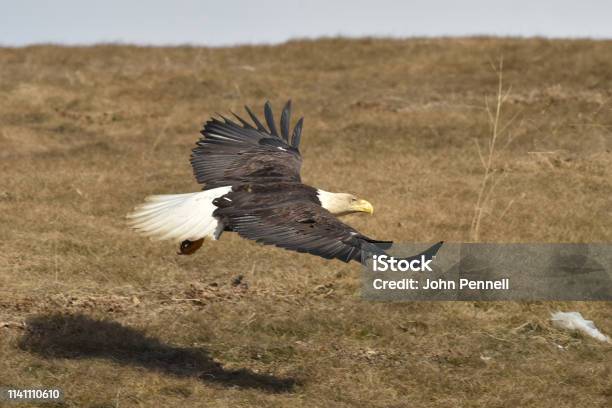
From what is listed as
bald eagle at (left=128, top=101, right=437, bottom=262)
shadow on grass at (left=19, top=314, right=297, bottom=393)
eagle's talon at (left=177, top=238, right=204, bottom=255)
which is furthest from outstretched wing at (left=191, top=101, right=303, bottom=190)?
shadow on grass at (left=19, top=314, right=297, bottom=393)

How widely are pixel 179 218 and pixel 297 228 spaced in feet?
4.41

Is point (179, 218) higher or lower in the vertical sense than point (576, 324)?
higher

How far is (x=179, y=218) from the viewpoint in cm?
882

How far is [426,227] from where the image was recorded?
13.1m

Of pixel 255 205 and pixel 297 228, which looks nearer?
pixel 297 228

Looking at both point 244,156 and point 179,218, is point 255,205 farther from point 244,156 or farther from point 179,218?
point 244,156

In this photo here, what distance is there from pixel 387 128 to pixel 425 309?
9061mm

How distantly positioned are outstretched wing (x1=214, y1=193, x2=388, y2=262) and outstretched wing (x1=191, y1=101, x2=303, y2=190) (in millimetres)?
956

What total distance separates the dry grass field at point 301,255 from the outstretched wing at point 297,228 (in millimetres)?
1442

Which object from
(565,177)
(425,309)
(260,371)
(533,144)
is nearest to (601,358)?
(425,309)

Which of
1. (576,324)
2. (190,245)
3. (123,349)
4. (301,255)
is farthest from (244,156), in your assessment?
(576,324)

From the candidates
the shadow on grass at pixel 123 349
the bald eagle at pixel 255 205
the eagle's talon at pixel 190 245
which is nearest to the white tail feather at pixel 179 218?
the bald eagle at pixel 255 205

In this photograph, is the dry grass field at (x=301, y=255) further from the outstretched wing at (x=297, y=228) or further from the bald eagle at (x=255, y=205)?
the outstretched wing at (x=297, y=228)

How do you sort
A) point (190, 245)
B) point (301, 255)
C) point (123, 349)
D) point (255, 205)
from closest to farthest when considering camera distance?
1. point (255, 205)
2. point (190, 245)
3. point (123, 349)
4. point (301, 255)
